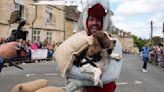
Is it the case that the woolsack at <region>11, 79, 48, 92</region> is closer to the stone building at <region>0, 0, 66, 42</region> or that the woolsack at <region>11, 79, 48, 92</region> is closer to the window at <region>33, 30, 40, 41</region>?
the stone building at <region>0, 0, 66, 42</region>

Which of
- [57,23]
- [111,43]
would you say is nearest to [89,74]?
[111,43]

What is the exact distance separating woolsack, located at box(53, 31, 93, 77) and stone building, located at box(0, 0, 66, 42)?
27.2 meters

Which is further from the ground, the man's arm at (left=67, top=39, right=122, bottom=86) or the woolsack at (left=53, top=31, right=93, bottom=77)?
the woolsack at (left=53, top=31, right=93, bottom=77)

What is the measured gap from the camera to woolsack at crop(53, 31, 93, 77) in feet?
11.8

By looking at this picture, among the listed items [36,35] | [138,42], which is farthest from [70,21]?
[138,42]

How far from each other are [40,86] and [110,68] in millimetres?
783

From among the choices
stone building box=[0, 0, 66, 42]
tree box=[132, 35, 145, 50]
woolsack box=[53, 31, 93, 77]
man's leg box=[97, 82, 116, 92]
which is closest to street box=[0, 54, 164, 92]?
man's leg box=[97, 82, 116, 92]

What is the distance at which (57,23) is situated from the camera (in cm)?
5028

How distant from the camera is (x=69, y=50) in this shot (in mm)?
3611

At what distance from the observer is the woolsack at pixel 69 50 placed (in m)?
3.61

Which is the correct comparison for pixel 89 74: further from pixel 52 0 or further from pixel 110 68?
pixel 52 0

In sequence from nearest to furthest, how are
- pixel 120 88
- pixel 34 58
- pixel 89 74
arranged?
pixel 89 74 → pixel 120 88 → pixel 34 58

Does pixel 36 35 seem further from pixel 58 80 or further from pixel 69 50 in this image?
pixel 69 50

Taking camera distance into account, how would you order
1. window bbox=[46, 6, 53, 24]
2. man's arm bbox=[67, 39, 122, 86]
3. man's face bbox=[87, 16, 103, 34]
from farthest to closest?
window bbox=[46, 6, 53, 24], man's face bbox=[87, 16, 103, 34], man's arm bbox=[67, 39, 122, 86]
